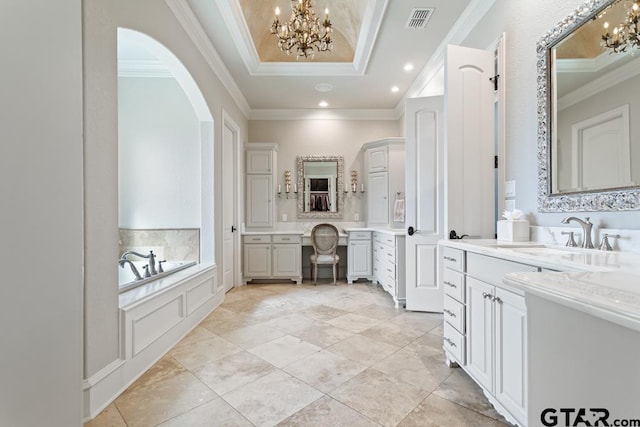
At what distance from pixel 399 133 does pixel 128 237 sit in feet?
15.0

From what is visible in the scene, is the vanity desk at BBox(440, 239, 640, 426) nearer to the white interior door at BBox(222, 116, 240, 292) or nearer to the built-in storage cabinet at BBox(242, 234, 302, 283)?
the white interior door at BBox(222, 116, 240, 292)

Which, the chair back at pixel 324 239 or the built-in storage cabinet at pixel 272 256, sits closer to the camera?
the chair back at pixel 324 239

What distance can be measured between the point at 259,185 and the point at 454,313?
3913mm

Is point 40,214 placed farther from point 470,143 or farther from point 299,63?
point 299,63

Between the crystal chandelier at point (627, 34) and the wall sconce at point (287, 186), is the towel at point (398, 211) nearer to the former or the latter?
the wall sconce at point (287, 186)

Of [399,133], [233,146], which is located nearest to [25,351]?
[233,146]

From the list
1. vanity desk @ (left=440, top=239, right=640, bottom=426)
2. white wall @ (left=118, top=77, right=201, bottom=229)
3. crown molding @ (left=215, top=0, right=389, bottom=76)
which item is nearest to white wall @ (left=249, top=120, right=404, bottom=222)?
crown molding @ (left=215, top=0, right=389, bottom=76)

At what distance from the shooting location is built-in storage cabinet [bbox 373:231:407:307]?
11.8 ft

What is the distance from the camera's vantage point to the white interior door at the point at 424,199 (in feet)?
10.6

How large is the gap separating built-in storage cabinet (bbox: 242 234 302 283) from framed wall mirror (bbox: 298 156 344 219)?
764 mm

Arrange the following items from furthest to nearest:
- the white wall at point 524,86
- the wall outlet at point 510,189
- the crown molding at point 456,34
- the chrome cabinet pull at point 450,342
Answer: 1. the crown molding at point 456,34
2. the wall outlet at point 510,189
3. the chrome cabinet pull at point 450,342
4. the white wall at point 524,86

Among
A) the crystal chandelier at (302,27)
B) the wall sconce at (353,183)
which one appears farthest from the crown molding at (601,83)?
the wall sconce at (353,183)

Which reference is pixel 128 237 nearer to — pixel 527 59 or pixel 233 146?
pixel 233 146

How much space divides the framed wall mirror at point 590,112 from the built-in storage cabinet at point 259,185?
4.00m
